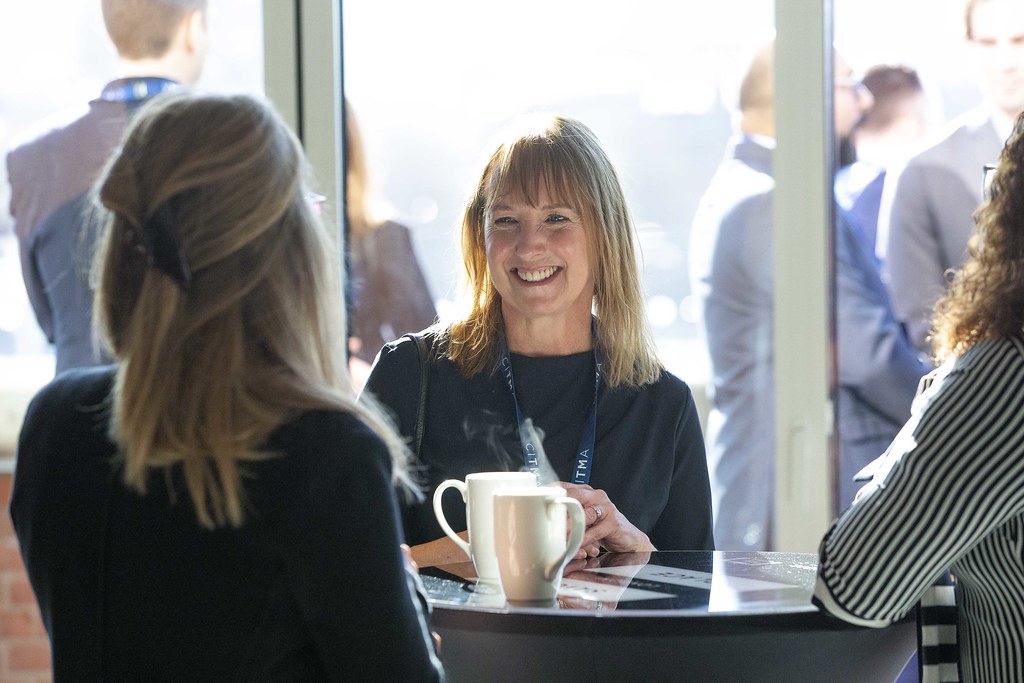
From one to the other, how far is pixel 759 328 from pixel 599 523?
1.53 m

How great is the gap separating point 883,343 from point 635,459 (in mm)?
1433

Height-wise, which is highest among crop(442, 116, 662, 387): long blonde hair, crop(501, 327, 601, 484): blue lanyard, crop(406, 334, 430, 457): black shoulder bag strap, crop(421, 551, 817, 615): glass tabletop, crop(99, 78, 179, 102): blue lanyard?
crop(99, 78, 179, 102): blue lanyard

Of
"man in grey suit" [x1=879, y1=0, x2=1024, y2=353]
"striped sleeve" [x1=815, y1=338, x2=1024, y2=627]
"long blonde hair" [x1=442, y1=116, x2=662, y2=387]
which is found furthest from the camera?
"man in grey suit" [x1=879, y1=0, x2=1024, y2=353]

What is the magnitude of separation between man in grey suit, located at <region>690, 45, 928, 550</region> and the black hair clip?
7.52ft

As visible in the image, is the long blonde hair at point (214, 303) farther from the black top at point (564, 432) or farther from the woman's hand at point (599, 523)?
the black top at point (564, 432)

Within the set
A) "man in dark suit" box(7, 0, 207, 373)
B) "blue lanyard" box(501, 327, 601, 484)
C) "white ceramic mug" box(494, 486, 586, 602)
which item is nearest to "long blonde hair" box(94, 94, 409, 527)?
"white ceramic mug" box(494, 486, 586, 602)

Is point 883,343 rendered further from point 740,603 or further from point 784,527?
point 740,603

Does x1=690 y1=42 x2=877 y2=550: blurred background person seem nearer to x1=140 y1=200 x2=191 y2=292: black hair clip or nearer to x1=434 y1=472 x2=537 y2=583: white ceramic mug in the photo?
x1=434 y1=472 x2=537 y2=583: white ceramic mug

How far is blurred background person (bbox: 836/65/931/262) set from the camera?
3096mm

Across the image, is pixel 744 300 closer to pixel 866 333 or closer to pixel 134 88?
Result: pixel 866 333

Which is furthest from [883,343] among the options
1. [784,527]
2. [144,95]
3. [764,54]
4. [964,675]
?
[144,95]

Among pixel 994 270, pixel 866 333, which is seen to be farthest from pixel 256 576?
pixel 866 333

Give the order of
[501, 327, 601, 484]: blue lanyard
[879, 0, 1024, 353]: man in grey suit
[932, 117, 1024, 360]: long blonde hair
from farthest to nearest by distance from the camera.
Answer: [879, 0, 1024, 353]: man in grey suit < [501, 327, 601, 484]: blue lanyard < [932, 117, 1024, 360]: long blonde hair

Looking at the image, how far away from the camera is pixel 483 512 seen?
1.54m
